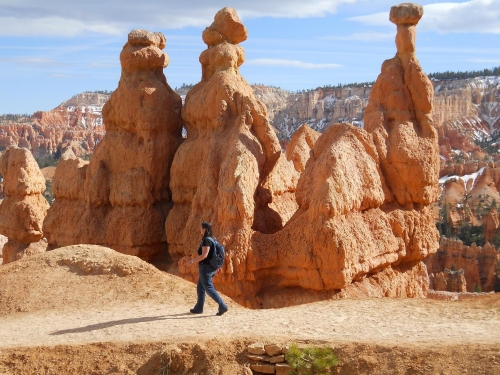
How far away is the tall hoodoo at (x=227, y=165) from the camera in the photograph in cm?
1457

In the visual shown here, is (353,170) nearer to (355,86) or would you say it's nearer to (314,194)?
(314,194)

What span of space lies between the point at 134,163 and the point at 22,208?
730 centimetres

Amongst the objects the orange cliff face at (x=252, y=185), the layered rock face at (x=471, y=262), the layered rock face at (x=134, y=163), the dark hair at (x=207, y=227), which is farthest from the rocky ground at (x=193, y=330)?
the layered rock face at (x=471, y=262)

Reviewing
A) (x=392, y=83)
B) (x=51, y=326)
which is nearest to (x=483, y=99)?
(x=392, y=83)

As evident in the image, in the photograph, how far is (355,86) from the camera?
161 metres

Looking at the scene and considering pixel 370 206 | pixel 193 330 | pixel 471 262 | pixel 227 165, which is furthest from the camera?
pixel 471 262

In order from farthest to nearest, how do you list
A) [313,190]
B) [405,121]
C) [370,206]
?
[405,121], [370,206], [313,190]

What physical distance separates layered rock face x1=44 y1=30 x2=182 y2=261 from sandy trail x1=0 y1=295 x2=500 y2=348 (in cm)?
663

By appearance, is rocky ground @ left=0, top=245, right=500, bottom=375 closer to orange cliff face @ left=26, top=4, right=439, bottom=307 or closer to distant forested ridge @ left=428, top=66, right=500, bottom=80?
orange cliff face @ left=26, top=4, right=439, bottom=307

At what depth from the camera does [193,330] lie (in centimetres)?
971

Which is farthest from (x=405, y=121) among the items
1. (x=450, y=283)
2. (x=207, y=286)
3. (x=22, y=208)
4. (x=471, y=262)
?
(x=471, y=262)

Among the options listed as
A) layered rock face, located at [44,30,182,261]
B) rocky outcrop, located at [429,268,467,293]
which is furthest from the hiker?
rocky outcrop, located at [429,268,467,293]

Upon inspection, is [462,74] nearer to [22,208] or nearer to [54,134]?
[54,134]

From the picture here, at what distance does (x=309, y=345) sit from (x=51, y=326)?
4285 millimetres
